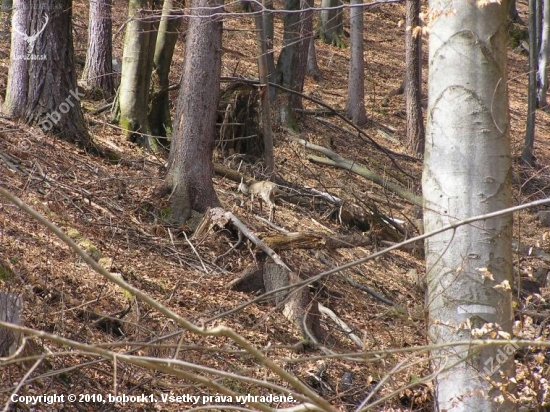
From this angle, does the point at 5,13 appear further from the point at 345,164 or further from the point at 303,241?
the point at 303,241

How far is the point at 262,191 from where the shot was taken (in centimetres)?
934

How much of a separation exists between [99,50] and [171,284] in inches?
231

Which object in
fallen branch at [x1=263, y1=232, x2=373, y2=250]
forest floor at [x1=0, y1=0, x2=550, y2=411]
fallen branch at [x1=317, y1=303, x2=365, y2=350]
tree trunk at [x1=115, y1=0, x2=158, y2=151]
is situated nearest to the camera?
forest floor at [x1=0, y1=0, x2=550, y2=411]

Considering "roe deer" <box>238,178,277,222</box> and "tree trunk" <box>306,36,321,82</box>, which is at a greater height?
"tree trunk" <box>306,36,321,82</box>

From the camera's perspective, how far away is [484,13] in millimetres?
3443

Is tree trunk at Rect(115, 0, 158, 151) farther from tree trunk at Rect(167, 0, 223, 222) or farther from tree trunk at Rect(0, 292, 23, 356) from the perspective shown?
tree trunk at Rect(0, 292, 23, 356)

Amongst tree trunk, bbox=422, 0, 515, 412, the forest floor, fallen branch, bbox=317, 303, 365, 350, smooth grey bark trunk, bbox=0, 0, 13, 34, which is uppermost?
smooth grey bark trunk, bbox=0, 0, 13, 34

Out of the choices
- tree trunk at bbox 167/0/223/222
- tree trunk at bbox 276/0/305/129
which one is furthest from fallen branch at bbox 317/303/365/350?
tree trunk at bbox 276/0/305/129

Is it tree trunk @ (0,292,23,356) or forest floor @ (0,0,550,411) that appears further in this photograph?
forest floor @ (0,0,550,411)

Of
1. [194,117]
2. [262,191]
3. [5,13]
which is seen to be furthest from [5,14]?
[194,117]

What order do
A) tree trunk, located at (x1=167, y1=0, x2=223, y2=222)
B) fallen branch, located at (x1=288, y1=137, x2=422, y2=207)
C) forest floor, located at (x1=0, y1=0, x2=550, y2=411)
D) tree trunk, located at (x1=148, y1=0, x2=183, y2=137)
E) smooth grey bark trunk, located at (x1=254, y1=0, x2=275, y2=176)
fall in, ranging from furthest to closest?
fallen branch, located at (x1=288, y1=137, x2=422, y2=207), smooth grey bark trunk, located at (x1=254, y1=0, x2=275, y2=176), tree trunk, located at (x1=148, y1=0, x2=183, y2=137), tree trunk, located at (x1=167, y1=0, x2=223, y2=222), forest floor, located at (x1=0, y1=0, x2=550, y2=411)

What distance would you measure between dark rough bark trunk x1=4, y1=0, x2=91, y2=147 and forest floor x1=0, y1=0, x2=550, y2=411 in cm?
33

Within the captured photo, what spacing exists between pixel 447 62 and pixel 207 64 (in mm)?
4864

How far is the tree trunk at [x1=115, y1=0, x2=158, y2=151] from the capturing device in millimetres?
9469
